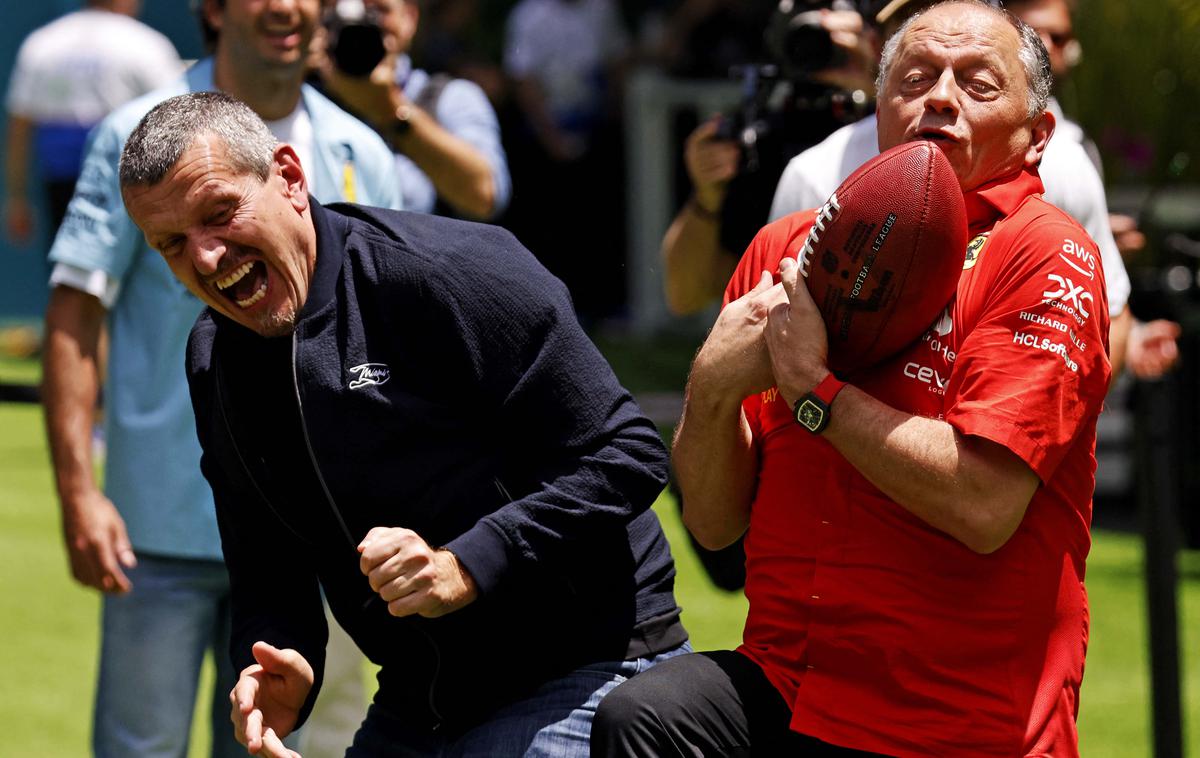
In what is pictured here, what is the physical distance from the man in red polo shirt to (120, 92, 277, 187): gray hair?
87cm

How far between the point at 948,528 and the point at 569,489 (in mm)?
624

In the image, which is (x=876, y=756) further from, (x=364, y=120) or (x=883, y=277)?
(x=364, y=120)

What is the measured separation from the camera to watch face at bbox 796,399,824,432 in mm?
2641

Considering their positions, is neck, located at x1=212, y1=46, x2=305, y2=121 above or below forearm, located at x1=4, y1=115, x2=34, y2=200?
above

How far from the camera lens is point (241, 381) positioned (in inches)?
122

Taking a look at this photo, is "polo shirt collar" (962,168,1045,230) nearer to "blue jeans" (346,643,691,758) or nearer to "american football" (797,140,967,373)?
"american football" (797,140,967,373)

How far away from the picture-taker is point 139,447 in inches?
163

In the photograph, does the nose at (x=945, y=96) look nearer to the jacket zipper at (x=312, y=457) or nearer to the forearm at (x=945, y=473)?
the forearm at (x=945, y=473)

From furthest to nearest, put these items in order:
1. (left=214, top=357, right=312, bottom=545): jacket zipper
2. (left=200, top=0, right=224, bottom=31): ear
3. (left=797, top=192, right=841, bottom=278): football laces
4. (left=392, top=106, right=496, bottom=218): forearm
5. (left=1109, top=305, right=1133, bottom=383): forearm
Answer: (left=392, top=106, right=496, bottom=218): forearm → (left=200, top=0, right=224, bottom=31): ear → (left=1109, top=305, right=1133, bottom=383): forearm → (left=214, top=357, right=312, bottom=545): jacket zipper → (left=797, top=192, right=841, bottom=278): football laces

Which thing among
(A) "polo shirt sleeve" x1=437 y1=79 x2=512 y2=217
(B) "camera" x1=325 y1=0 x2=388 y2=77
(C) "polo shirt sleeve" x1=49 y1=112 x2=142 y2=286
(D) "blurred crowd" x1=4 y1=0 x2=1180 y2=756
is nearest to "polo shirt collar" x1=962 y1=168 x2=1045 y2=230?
(D) "blurred crowd" x1=4 y1=0 x2=1180 y2=756

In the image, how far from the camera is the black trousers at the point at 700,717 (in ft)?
8.99

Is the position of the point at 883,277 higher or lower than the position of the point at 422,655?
higher

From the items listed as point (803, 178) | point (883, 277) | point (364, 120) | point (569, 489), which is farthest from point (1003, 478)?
point (364, 120)

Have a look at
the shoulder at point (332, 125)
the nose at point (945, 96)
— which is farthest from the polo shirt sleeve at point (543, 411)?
the shoulder at point (332, 125)
